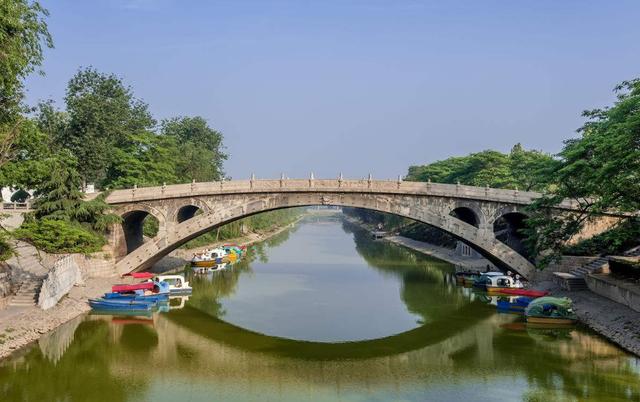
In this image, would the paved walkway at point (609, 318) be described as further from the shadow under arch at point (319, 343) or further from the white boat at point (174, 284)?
the white boat at point (174, 284)

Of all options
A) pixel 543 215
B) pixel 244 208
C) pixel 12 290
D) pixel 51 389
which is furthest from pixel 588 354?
pixel 12 290

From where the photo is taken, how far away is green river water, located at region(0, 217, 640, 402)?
21.6 metres

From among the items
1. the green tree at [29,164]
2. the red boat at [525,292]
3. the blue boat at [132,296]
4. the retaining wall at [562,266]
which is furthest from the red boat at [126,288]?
the retaining wall at [562,266]

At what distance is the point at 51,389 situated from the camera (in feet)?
70.7

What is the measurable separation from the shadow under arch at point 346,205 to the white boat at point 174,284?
156 inches

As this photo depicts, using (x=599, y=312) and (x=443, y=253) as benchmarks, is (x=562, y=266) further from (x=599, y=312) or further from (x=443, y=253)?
(x=443, y=253)

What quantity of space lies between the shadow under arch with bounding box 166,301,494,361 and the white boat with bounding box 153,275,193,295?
3.54m

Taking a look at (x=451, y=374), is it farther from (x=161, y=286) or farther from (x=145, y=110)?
(x=145, y=110)

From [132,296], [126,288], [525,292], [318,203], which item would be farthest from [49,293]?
[525,292]

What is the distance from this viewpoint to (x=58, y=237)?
36.5 m

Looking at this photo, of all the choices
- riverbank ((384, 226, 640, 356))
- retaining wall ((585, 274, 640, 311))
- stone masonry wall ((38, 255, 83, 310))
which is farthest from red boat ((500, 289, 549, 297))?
stone masonry wall ((38, 255, 83, 310))

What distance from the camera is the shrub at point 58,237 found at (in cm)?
3591

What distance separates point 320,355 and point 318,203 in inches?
675

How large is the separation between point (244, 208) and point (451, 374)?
24.0m
